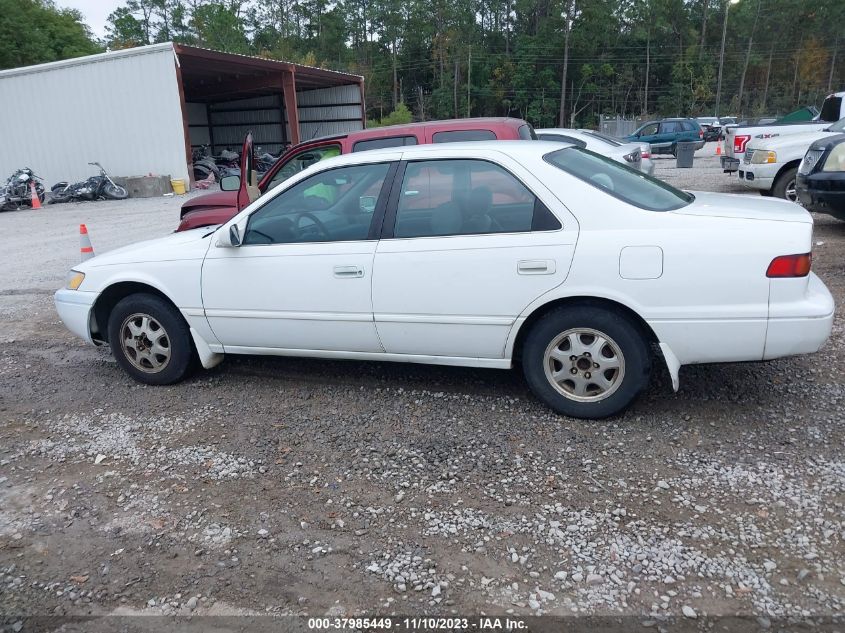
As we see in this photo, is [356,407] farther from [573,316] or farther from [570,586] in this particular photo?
[570,586]

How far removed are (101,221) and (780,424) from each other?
51.5 feet

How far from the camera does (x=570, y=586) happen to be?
8.77 feet

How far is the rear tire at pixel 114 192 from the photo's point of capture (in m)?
21.1

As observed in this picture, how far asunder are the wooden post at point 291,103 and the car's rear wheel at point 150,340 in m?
21.9

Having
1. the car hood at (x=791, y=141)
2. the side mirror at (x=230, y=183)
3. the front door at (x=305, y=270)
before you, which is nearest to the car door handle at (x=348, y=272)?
the front door at (x=305, y=270)

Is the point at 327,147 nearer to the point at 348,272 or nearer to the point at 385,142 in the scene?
the point at 385,142

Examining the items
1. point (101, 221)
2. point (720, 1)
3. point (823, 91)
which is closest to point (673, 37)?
point (720, 1)

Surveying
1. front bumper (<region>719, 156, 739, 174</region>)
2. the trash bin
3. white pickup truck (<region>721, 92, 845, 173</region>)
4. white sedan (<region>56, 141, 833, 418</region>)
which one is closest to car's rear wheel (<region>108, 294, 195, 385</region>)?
white sedan (<region>56, 141, 833, 418</region>)

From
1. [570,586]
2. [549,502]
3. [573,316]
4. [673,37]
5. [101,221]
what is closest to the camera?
[570,586]

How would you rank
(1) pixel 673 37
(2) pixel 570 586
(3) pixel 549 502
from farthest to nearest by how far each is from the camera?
(1) pixel 673 37 → (3) pixel 549 502 → (2) pixel 570 586

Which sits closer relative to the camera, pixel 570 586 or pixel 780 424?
pixel 570 586

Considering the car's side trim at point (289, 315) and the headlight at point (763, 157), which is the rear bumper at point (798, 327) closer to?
the car's side trim at point (289, 315)

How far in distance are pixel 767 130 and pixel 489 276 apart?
488 inches

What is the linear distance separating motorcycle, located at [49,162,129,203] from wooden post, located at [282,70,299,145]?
6.99 metres
